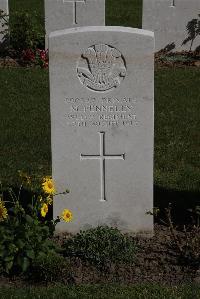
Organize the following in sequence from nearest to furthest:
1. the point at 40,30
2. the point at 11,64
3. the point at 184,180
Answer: the point at 184,180
the point at 11,64
the point at 40,30

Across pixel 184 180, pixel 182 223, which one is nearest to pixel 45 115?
pixel 184 180

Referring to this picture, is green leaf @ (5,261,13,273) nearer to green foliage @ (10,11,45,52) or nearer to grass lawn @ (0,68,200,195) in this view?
grass lawn @ (0,68,200,195)

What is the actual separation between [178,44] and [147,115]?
7.77m

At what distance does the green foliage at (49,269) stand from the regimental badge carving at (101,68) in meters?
1.42

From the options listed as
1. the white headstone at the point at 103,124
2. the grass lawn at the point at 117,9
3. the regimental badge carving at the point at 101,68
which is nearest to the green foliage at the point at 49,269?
the white headstone at the point at 103,124

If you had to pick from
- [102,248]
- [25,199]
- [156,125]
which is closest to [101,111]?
[102,248]

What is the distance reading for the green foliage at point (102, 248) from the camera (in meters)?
5.58

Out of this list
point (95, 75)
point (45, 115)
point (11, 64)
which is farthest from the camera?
point (11, 64)

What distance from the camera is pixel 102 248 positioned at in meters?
5.62

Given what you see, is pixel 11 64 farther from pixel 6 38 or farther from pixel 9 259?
pixel 9 259

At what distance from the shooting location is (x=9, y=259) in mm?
5332

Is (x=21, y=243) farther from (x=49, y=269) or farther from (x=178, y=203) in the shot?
(x=178, y=203)

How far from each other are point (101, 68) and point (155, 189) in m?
1.89

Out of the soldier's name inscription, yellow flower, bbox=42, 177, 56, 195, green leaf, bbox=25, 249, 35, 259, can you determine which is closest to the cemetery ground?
green leaf, bbox=25, 249, 35, 259
